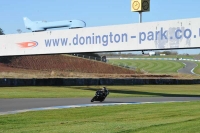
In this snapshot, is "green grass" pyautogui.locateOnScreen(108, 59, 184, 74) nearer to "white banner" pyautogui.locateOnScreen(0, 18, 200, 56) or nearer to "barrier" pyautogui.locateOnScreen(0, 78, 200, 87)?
"barrier" pyautogui.locateOnScreen(0, 78, 200, 87)

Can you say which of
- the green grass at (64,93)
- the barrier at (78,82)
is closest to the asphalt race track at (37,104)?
the green grass at (64,93)

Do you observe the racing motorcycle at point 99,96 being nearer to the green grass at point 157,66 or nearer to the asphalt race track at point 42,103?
the asphalt race track at point 42,103

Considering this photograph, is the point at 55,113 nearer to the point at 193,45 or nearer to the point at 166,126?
the point at 166,126

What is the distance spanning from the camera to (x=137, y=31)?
28750 millimetres

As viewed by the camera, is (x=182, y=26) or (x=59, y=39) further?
(x=59, y=39)

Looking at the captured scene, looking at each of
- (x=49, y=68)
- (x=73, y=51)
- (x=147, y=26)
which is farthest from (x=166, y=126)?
(x=49, y=68)

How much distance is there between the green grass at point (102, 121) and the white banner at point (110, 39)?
30.5 feet

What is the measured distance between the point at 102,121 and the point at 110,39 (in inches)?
634

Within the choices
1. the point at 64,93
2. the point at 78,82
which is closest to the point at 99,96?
the point at 64,93

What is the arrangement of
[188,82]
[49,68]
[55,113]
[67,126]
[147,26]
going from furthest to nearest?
[49,68] → [188,82] → [147,26] → [55,113] → [67,126]

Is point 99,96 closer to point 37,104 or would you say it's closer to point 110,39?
point 37,104

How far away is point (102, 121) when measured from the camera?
14.4 meters

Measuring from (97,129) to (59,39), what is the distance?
21869mm

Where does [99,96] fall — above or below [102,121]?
above
